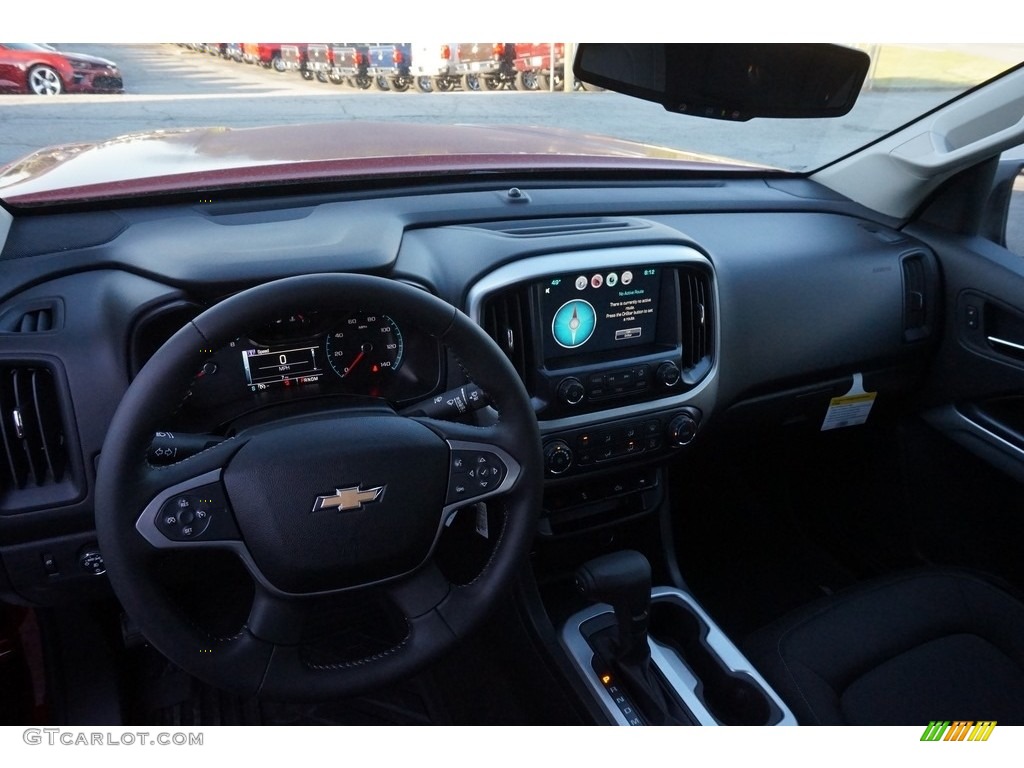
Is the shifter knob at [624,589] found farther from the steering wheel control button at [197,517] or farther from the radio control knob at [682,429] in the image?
the steering wheel control button at [197,517]

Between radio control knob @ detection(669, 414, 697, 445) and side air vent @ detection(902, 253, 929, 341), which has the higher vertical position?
side air vent @ detection(902, 253, 929, 341)

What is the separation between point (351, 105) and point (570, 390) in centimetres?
106

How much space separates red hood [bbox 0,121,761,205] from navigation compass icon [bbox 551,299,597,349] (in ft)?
1.53

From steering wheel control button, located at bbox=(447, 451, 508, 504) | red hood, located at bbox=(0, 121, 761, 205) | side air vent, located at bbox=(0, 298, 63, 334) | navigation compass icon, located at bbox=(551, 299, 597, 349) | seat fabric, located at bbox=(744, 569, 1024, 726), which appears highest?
red hood, located at bbox=(0, 121, 761, 205)

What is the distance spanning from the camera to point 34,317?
151 centimetres

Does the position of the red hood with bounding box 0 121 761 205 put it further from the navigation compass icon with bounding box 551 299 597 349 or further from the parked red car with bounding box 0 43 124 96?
the navigation compass icon with bounding box 551 299 597 349

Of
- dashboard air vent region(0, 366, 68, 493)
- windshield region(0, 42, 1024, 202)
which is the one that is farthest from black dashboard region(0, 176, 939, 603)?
windshield region(0, 42, 1024, 202)

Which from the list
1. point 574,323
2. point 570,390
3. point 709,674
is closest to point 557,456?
point 570,390

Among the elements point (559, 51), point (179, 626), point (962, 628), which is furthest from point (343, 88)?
point (962, 628)

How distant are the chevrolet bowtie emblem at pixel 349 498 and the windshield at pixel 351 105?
3.00ft

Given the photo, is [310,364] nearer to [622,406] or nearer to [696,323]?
[622,406]

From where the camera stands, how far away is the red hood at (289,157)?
1.82 m

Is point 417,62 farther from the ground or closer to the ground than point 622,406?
farther from the ground

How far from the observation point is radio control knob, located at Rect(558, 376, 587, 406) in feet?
6.27
